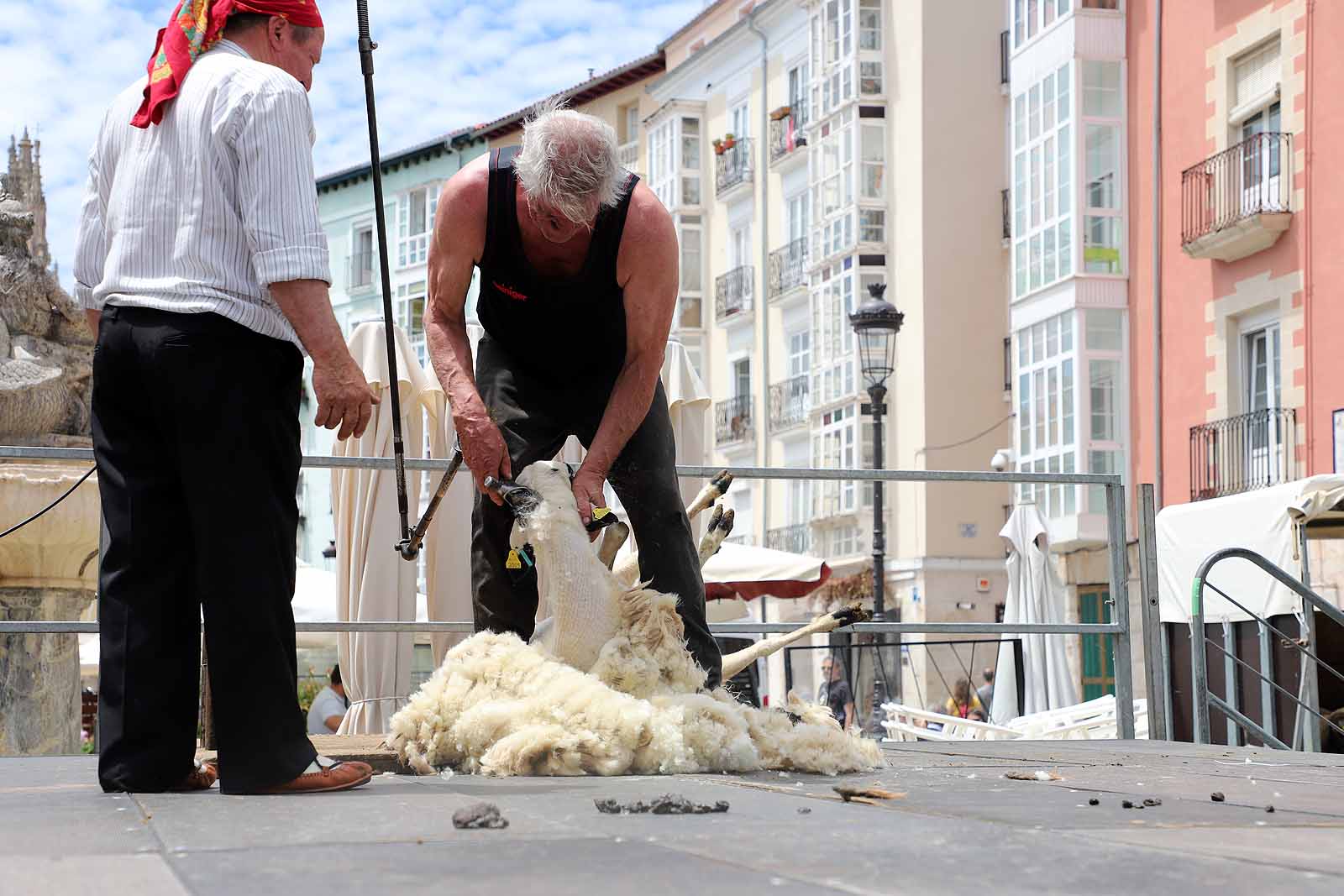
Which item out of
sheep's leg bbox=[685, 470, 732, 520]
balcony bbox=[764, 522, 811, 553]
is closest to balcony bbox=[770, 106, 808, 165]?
balcony bbox=[764, 522, 811, 553]

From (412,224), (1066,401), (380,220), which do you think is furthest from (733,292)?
(380,220)

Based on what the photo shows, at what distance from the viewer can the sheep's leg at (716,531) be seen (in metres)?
5.36

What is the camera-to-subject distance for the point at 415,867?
96.9 inches

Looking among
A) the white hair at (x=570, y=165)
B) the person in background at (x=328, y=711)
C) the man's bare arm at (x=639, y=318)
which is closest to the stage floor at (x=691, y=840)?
the man's bare arm at (x=639, y=318)

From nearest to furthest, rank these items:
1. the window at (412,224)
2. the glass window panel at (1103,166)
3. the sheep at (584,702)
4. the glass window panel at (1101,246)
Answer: the sheep at (584,702), the glass window panel at (1103,166), the glass window panel at (1101,246), the window at (412,224)

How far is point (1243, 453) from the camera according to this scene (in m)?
23.5

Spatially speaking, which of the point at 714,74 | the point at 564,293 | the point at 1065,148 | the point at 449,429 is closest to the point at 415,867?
the point at 564,293

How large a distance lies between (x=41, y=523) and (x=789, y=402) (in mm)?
30880

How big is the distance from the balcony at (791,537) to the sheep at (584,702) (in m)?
31.9

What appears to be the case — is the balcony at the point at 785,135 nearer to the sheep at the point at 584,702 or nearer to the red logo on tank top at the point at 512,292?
the red logo on tank top at the point at 512,292

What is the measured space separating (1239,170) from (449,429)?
16.5 m

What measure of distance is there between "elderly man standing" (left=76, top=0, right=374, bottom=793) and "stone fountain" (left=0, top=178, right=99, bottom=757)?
15.2ft

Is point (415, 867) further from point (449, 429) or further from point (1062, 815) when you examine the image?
point (449, 429)

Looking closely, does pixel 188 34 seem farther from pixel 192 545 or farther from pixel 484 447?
pixel 484 447
